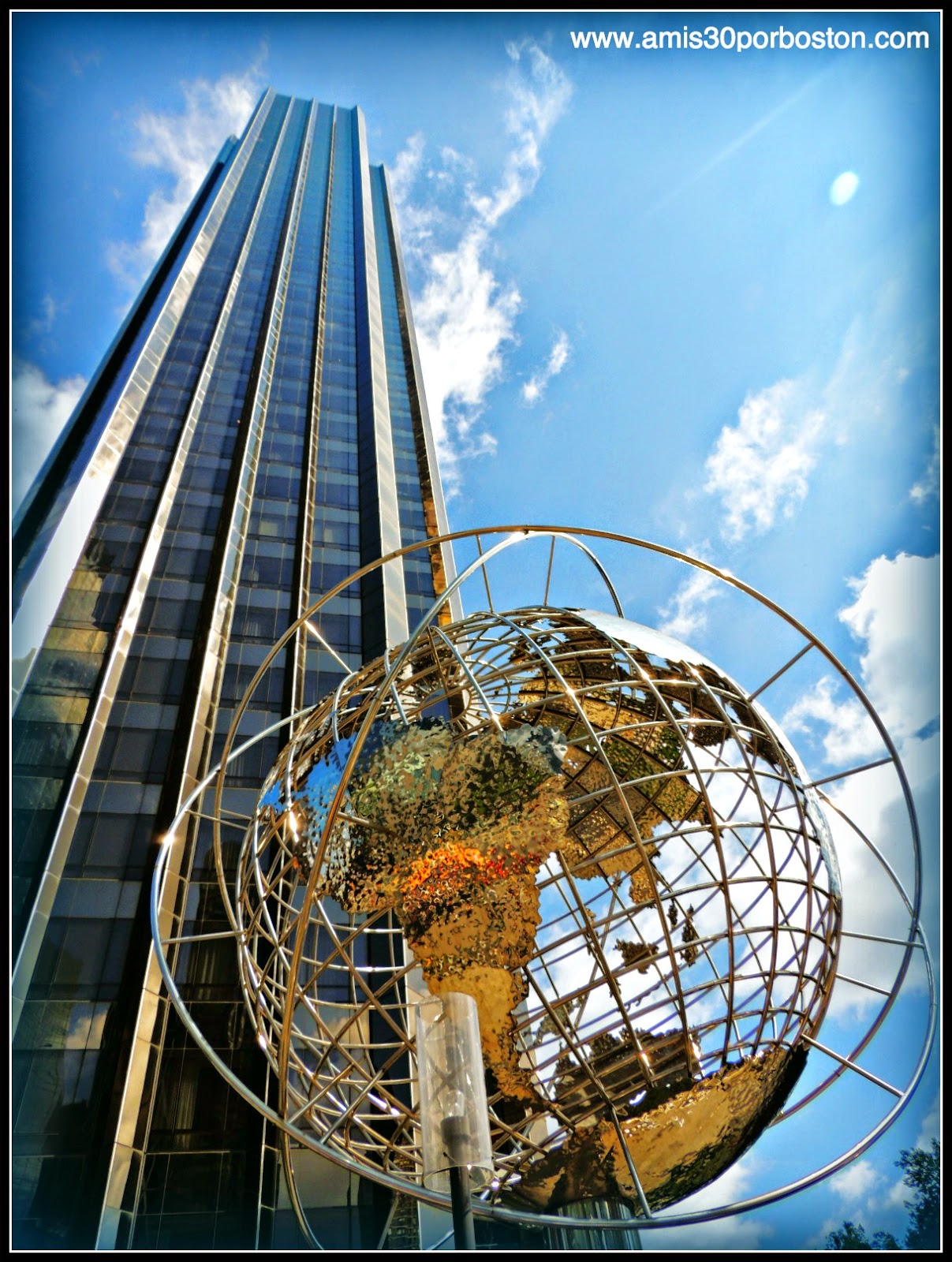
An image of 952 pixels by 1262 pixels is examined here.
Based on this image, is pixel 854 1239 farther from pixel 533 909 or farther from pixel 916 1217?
pixel 533 909

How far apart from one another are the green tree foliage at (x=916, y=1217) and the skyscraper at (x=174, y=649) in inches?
320

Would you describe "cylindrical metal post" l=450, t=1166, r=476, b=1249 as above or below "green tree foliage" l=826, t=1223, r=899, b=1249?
above

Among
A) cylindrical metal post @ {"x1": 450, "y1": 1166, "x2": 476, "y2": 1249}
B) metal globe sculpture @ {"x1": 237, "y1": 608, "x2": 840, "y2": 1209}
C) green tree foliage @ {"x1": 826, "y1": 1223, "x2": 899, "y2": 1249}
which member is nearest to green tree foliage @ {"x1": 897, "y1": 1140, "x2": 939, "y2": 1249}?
green tree foliage @ {"x1": 826, "y1": 1223, "x2": 899, "y2": 1249}

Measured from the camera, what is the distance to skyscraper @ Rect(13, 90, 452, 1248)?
12406 mm

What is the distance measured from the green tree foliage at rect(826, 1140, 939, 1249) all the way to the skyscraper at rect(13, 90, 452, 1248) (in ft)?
26.7

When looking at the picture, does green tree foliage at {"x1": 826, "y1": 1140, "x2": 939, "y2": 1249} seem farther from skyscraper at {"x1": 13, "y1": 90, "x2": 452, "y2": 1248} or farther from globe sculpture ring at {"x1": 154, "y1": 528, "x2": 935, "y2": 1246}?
globe sculpture ring at {"x1": 154, "y1": 528, "x2": 935, "y2": 1246}

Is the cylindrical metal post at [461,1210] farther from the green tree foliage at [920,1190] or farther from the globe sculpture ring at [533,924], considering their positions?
the green tree foliage at [920,1190]

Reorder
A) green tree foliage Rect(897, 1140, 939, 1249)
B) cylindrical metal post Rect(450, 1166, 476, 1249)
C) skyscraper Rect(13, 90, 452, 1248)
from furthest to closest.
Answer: green tree foliage Rect(897, 1140, 939, 1249) → skyscraper Rect(13, 90, 452, 1248) → cylindrical metal post Rect(450, 1166, 476, 1249)

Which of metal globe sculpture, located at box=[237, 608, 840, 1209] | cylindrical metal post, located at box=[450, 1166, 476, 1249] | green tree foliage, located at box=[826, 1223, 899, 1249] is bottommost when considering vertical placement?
green tree foliage, located at box=[826, 1223, 899, 1249]

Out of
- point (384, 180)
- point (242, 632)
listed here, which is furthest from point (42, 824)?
point (384, 180)

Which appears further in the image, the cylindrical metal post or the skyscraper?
the skyscraper

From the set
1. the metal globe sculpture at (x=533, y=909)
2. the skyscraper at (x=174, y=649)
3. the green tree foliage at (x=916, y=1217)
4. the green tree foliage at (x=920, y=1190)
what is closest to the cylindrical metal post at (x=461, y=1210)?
the metal globe sculpture at (x=533, y=909)

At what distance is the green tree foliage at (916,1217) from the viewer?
44.2 feet

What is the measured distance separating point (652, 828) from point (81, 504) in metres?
19.9
